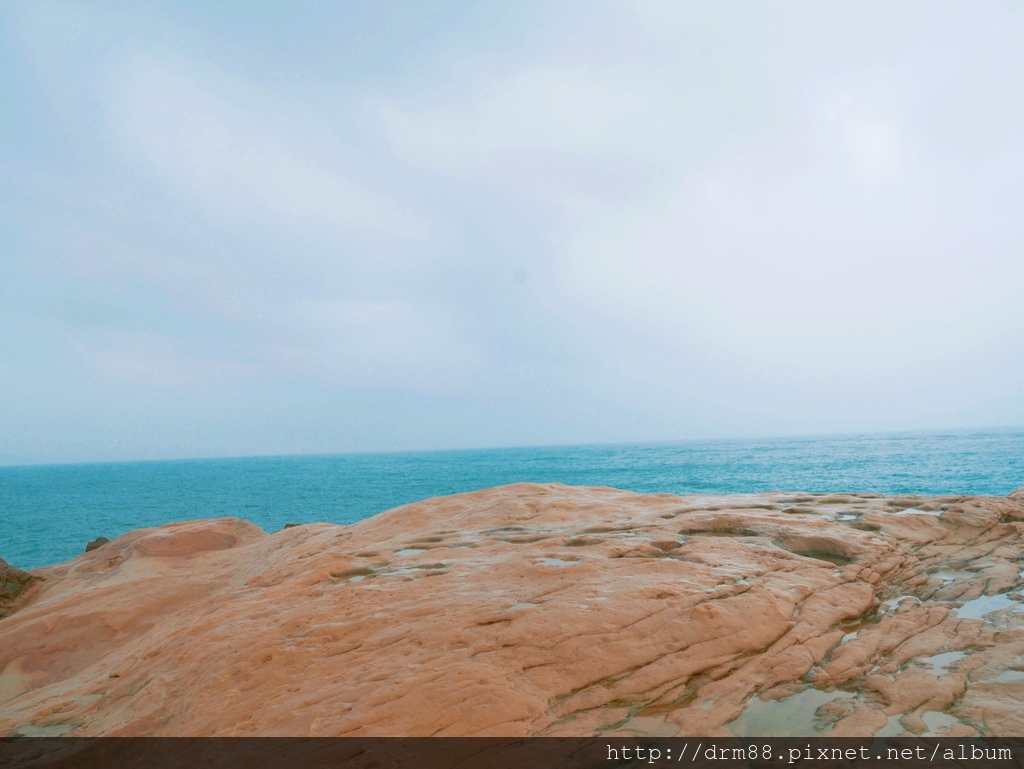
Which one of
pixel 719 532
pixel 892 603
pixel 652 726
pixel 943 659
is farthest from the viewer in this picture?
pixel 719 532

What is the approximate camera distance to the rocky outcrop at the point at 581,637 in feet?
15.2

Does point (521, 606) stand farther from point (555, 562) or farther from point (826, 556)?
point (826, 556)

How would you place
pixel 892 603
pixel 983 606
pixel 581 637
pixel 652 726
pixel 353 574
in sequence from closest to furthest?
1. pixel 652 726
2. pixel 581 637
3. pixel 983 606
4. pixel 892 603
5. pixel 353 574

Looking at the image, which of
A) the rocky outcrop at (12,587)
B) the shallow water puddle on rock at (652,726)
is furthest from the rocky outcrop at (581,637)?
the rocky outcrop at (12,587)

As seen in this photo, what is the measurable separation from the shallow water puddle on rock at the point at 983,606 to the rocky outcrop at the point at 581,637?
4 centimetres

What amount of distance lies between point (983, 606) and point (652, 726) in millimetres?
5237

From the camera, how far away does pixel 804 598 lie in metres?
6.68

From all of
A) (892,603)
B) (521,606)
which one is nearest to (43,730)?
(521,606)

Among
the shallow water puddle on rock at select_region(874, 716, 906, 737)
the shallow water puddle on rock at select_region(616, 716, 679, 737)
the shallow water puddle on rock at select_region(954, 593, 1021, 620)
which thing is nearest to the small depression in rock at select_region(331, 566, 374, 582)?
the shallow water puddle on rock at select_region(616, 716, 679, 737)

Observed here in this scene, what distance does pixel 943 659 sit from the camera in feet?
17.7

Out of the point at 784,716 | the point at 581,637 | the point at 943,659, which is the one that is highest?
the point at 581,637

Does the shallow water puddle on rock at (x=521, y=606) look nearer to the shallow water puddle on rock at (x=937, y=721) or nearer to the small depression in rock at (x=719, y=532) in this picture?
the shallow water puddle on rock at (x=937, y=721)

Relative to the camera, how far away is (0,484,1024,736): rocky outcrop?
464 cm
